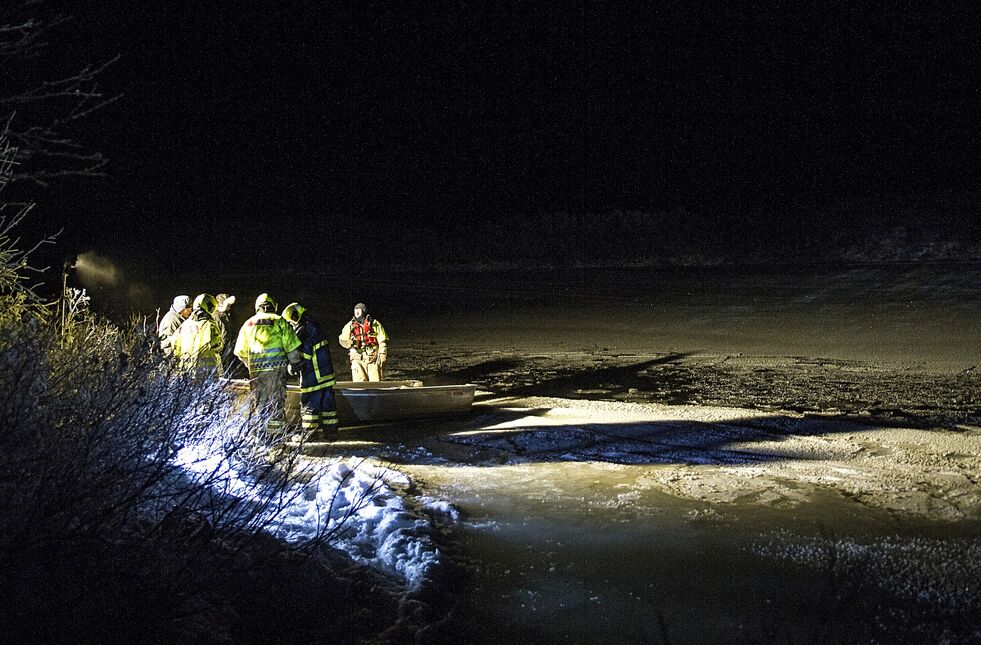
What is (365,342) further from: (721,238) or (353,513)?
(721,238)

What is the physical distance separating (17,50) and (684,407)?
7.84m

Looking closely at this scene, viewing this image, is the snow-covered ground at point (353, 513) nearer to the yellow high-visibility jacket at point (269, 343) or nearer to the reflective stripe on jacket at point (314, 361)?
the reflective stripe on jacket at point (314, 361)

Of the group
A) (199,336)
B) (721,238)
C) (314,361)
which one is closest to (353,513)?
(314,361)

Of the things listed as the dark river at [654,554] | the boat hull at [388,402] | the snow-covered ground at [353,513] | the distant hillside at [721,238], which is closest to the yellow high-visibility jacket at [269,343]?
the boat hull at [388,402]

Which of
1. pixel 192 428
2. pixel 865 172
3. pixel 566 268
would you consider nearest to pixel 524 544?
pixel 192 428

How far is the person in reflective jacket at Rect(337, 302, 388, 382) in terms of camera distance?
12859 millimetres

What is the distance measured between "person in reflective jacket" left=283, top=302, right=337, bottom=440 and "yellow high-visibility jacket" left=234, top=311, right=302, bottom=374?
125 mm

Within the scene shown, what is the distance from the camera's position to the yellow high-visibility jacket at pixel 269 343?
9.79 metres

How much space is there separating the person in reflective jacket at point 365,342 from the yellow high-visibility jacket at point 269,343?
116 inches

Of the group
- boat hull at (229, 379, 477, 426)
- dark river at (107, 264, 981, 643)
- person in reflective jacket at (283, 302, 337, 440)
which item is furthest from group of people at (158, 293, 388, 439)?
dark river at (107, 264, 981, 643)

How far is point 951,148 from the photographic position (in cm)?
3975

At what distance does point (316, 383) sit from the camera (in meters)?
9.84

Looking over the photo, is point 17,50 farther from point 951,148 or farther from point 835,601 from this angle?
point 951,148

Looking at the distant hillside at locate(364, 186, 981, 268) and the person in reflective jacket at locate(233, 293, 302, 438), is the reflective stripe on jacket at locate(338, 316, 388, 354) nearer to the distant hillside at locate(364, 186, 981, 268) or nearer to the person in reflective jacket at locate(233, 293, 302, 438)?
the person in reflective jacket at locate(233, 293, 302, 438)
